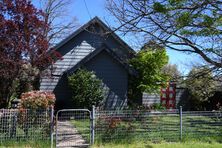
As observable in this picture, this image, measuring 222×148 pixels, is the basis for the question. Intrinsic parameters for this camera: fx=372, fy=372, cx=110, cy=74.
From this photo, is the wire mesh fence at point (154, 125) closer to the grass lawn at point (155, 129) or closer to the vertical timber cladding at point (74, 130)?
the grass lawn at point (155, 129)

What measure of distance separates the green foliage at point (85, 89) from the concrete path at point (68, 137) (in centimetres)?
522

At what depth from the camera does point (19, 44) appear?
15.9 metres

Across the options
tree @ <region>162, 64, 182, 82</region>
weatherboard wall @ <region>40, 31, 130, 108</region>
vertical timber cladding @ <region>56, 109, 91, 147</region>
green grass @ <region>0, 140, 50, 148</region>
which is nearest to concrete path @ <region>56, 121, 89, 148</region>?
vertical timber cladding @ <region>56, 109, 91, 147</region>

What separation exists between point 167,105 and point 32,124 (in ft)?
53.4

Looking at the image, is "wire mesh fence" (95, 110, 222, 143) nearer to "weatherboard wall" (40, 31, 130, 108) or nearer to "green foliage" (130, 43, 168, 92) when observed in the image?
"weatherboard wall" (40, 31, 130, 108)

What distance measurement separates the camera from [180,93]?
88.2 feet

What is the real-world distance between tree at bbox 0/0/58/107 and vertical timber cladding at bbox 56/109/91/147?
395 cm

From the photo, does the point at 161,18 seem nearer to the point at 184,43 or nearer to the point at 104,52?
the point at 184,43

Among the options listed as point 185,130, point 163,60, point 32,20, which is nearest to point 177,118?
Answer: point 185,130

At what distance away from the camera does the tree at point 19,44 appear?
1591 cm

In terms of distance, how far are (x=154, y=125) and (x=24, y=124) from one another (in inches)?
168

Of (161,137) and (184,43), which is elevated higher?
(184,43)

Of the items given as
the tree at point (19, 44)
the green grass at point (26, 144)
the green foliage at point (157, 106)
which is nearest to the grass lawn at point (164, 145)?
the green grass at point (26, 144)

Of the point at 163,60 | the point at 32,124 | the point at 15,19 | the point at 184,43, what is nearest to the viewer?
the point at 32,124
